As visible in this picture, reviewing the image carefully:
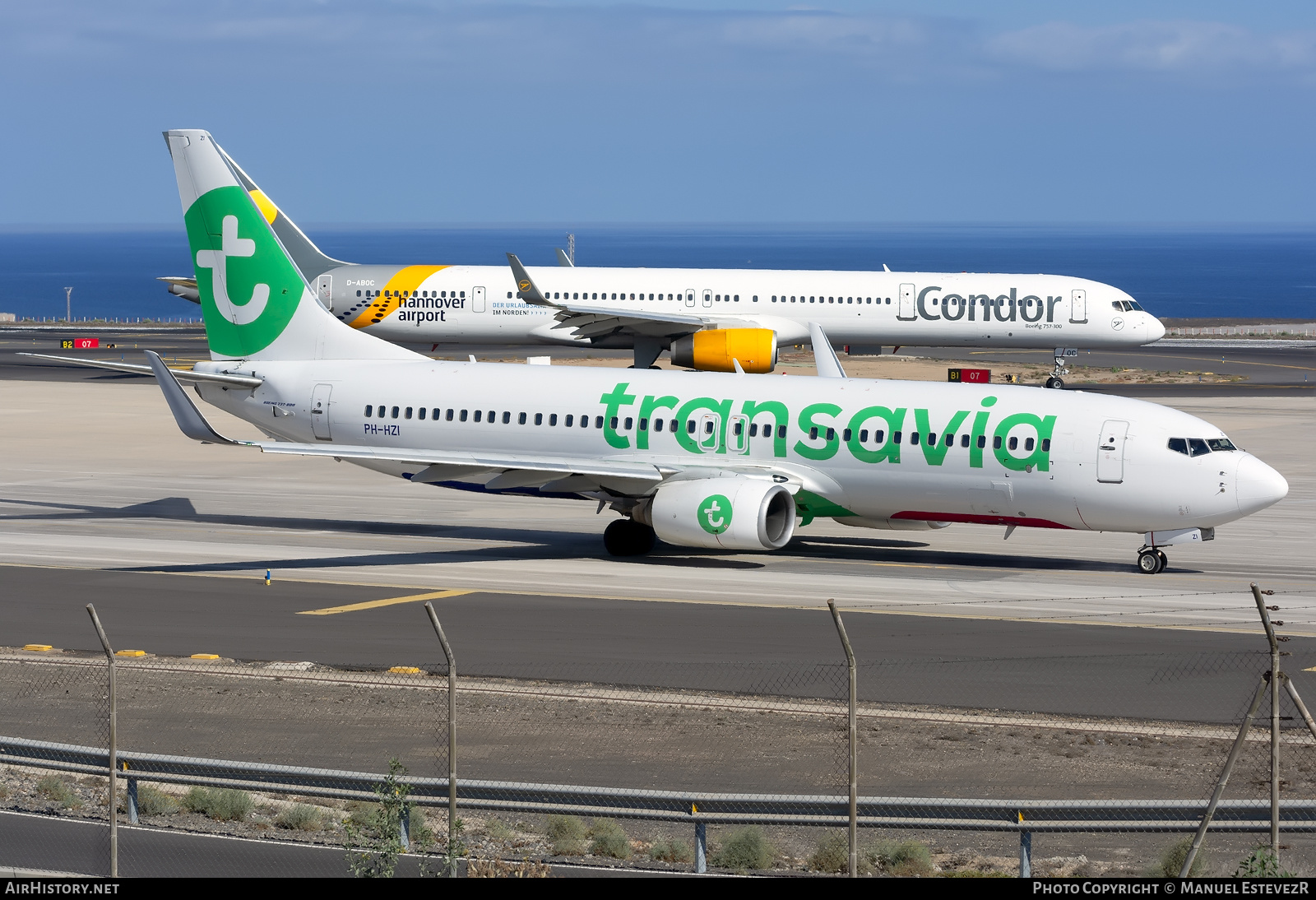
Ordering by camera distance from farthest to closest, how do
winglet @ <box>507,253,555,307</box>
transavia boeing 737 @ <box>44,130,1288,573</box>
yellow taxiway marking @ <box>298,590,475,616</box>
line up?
winglet @ <box>507,253,555,307</box> → transavia boeing 737 @ <box>44,130,1288,573</box> → yellow taxiway marking @ <box>298,590,475,616</box>

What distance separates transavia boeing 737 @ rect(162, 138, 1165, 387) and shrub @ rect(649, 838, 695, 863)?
48074mm

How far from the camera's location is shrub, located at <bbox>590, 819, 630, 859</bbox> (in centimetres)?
1673

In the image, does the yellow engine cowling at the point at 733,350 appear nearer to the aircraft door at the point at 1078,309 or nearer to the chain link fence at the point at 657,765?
the aircraft door at the point at 1078,309

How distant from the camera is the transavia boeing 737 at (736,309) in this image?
67.9 metres

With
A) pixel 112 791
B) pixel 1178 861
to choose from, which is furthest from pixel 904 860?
pixel 112 791

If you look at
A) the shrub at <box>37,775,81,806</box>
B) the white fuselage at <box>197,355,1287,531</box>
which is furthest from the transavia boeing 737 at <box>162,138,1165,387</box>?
the shrub at <box>37,775,81,806</box>

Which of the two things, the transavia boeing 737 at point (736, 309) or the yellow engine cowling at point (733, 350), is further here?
the transavia boeing 737 at point (736, 309)

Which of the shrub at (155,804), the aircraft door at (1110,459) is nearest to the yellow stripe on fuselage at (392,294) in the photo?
the aircraft door at (1110,459)

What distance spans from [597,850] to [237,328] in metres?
26.1

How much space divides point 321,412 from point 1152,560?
1819cm

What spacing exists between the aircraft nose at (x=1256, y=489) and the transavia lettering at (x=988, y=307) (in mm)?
36593

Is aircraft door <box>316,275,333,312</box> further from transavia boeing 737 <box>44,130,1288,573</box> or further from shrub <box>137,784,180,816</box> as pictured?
shrub <box>137,784,180,816</box>

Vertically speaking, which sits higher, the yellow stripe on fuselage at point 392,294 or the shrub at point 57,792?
the yellow stripe on fuselage at point 392,294

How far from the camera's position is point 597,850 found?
16781 millimetres
